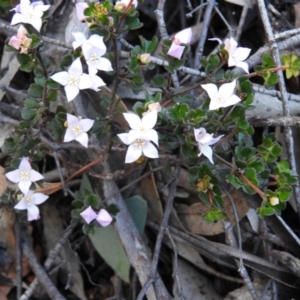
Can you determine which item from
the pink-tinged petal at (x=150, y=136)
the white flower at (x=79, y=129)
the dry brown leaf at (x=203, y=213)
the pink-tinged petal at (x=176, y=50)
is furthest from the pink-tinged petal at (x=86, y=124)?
the dry brown leaf at (x=203, y=213)

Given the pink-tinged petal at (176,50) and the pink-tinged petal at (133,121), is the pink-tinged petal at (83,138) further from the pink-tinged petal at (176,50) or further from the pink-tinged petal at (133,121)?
the pink-tinged petal at (176,50)

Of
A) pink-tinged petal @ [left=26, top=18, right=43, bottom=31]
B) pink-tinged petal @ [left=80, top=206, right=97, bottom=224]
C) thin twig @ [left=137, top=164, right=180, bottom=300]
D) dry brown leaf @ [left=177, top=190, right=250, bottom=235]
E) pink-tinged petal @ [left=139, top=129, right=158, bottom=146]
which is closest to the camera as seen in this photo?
pink-tinged petal @ [left=139, top=129, right=158, bottom=146]

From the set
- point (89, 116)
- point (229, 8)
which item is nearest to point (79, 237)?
point (89, 116)

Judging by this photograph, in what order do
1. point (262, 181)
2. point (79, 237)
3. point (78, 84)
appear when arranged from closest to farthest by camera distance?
1. point (78, 84)
2. point (262, 181)
3. point (79, 237)

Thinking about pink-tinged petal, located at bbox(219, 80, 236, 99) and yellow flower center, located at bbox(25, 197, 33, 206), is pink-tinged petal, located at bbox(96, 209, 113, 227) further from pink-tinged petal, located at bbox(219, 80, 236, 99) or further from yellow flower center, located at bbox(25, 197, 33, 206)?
pink-tinged petal, located at bbox(219, 80, 236, 99)

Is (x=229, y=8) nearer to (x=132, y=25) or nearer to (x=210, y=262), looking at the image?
(x=132, y=25)

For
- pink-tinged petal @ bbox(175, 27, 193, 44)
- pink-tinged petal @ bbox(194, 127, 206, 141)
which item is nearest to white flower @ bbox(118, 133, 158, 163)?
pink-tinged petal @ bbox(194, 127, 206, 141)
